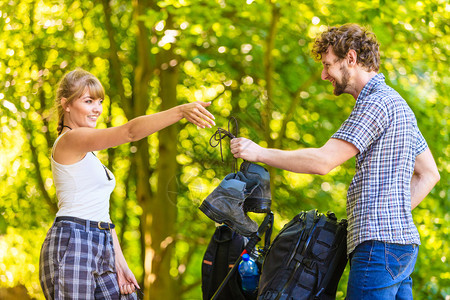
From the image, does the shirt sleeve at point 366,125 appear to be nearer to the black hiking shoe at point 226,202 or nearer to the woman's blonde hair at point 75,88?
the black hiking shoe at point 226,202

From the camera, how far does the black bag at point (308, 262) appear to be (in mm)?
2516

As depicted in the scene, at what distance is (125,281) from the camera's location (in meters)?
2.76

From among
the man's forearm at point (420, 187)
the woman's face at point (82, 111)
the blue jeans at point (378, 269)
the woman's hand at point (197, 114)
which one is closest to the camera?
the blue jeans at point (378, 269)

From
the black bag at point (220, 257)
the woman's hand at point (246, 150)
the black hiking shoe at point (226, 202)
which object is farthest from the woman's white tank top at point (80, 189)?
the black bag at point (220, 257)

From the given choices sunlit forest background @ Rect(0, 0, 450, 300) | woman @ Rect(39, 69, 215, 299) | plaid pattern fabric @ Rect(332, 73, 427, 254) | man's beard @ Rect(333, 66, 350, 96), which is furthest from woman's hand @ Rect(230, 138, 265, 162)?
sunlit forest background @ Rect(0, 0, 450, 300)

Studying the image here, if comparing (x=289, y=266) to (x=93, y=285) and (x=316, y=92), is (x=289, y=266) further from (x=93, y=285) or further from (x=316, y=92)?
(x=316, y=92)

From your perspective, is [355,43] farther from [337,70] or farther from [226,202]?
[226,202]

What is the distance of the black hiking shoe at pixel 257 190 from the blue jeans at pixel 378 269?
0.51 m

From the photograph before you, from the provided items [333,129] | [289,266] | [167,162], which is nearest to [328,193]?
[333,129]

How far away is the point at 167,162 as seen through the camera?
6.23m

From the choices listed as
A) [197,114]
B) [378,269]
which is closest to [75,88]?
[197,114]

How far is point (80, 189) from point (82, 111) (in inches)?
15.4

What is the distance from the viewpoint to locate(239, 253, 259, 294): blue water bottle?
298 centimetres

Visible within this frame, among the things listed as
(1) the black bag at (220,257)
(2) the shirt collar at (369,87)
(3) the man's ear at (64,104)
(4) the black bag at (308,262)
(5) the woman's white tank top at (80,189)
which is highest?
(2) the shirt collar at (369,87)
